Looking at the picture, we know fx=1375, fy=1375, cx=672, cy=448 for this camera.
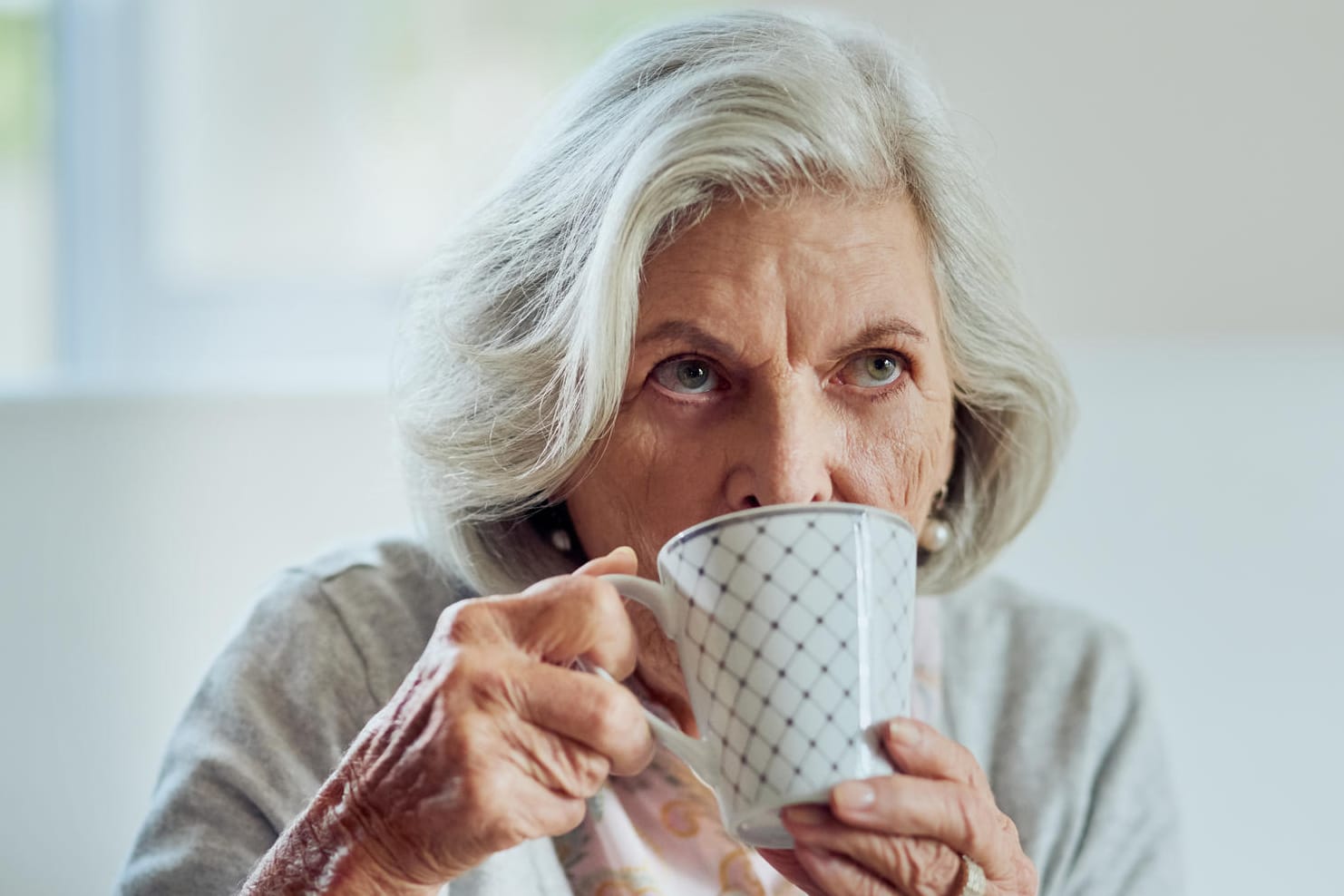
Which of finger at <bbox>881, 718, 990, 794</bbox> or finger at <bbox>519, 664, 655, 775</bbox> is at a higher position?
finger at <bbox>519, 664, 655, 775</bbox>

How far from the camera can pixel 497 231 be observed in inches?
45.9

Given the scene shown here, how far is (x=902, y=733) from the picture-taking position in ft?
2.60

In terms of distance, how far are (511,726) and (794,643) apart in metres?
0.17

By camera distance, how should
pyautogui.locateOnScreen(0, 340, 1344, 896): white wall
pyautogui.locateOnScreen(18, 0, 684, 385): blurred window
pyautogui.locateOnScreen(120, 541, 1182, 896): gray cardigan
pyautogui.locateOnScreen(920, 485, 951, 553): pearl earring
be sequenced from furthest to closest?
pyautogui.locateOnScreen(18, 0, 684, 385): blurred window, pyautogui.locateOnScreen(0, 340, 1344, 896): white wall, pyautogui.locateOnScreen(920, 485, 951, 553): pearl earring, pyautogui.locateOnScreen(120, 541, 1182, 896): gray cardigan

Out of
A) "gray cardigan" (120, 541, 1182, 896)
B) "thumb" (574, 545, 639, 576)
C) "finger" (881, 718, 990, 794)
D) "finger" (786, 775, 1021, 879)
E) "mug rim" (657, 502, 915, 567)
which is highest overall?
"mug rim" (657, 502, 915, 567)

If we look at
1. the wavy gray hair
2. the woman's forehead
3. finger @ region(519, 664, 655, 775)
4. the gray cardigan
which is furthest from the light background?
finger @ region(519, 664, 655, 775)

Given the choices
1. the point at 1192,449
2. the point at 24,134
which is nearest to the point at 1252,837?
the point at 1192,449

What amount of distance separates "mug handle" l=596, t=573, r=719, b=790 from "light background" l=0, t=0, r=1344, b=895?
2.68 feet

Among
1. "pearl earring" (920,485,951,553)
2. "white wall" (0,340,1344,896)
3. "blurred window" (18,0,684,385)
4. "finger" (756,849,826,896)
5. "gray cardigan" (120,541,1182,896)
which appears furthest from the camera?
"blurred window" (18,0,684,385)

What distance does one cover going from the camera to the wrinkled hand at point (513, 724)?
79 cm

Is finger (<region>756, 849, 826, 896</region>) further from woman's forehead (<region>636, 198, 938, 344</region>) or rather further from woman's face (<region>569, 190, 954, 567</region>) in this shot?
woman's forehead (<region>636, 198, 938, 344</region>)

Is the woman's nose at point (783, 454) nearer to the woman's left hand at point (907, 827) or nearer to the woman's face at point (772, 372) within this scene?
the woman's face at point (772, 372)

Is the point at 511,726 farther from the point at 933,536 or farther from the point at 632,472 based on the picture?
the point at 933,536

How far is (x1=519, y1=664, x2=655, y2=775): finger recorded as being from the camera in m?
0.79
